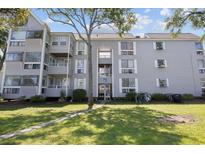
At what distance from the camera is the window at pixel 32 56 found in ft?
78.3

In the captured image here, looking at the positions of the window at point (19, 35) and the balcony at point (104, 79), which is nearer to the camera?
the window at point (19, 35)

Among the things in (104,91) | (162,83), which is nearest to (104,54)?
(104,91)

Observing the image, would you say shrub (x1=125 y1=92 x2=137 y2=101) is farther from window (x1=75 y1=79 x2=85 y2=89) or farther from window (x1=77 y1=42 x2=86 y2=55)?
window (x1=77 y1=42 x2=86 y2=55)

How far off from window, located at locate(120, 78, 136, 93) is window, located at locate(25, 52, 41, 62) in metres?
12.2

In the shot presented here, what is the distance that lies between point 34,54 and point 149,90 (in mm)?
17102

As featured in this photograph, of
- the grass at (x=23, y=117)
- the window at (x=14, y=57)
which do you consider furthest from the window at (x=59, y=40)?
the grass at (x=23, y=117)

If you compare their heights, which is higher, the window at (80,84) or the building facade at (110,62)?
the building facade at (110,62)

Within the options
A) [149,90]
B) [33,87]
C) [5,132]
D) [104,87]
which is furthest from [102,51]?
[5,132]

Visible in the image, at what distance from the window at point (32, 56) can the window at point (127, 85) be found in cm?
1220

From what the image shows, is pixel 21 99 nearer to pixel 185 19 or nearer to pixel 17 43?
pixel 17 43

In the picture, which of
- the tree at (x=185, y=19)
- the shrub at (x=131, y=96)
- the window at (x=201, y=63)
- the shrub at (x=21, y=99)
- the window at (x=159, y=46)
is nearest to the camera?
the tree at (x=185, y=19)

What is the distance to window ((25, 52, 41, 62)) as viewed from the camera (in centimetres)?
2386

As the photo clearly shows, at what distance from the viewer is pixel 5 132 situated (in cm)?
773

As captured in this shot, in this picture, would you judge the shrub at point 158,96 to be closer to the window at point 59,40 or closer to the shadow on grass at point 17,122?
the window at point 59,40
